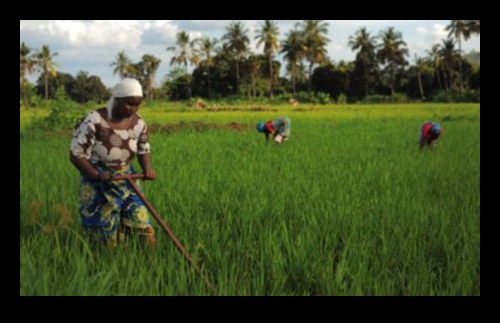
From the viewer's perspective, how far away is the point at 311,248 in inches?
101

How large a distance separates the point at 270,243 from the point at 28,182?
3.01 metres

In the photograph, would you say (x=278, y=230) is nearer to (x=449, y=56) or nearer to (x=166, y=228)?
(x=166, y=228)

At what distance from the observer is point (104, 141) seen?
2711 mm

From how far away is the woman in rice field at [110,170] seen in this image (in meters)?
2.67

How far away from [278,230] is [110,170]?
987 mm

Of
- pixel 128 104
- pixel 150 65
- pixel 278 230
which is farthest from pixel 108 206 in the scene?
pixel 150 65

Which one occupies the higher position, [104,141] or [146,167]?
[104,141]

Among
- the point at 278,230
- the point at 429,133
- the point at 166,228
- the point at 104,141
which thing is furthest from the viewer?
the point at 429,133

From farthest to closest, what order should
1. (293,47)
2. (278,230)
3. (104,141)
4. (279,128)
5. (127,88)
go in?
(293,47)
(279,128)
(278,230)
(104,141)
(127,88)

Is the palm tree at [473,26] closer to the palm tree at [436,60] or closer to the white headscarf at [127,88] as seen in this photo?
the palm tree at [436,60]

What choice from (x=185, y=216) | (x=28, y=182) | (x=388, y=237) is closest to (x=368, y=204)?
(x=388, y=237)

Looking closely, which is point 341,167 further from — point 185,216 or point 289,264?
point 289,264

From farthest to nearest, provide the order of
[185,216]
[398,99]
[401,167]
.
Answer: [398,99] → [401,167] → [185,216]

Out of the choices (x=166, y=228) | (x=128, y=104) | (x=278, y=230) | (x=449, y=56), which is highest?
(x=449, y=56)
